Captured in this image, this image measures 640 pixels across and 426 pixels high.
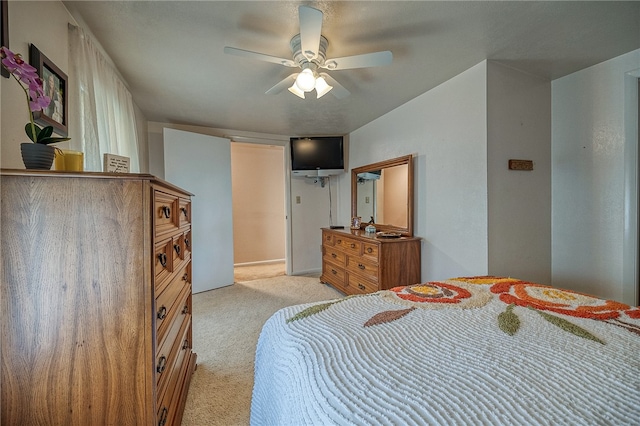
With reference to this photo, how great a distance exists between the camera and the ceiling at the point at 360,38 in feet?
4.64

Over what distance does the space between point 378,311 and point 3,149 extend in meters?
1.52

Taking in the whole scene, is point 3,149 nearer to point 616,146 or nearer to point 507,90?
point 507,90

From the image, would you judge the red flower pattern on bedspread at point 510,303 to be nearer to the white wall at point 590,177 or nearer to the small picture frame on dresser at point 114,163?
the small picture frame on dresser at point 114,163

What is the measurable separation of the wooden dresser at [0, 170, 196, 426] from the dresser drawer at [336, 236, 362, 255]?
2.21 meters

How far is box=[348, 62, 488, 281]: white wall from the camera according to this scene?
202cm

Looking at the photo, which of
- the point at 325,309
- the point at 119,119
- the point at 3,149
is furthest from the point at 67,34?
the point at 325,309

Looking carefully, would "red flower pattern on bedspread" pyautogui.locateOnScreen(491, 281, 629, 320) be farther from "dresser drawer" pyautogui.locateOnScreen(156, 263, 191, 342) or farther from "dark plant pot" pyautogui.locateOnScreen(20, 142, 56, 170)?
"dark plant pot" pyautogui.locateOnScreen(20, 142, 56, 170)

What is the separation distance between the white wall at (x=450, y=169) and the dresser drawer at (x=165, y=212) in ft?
7.07

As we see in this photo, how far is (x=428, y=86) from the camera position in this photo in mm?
2355

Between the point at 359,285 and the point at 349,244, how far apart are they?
49 cm

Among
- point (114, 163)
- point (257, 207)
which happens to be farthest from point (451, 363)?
point (257, 207)

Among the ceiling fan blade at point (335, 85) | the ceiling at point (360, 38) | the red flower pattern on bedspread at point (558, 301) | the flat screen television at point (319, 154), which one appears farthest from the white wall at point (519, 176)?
the flat screen television at point (319, 154)

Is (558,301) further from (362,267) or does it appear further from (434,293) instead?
(362,267)

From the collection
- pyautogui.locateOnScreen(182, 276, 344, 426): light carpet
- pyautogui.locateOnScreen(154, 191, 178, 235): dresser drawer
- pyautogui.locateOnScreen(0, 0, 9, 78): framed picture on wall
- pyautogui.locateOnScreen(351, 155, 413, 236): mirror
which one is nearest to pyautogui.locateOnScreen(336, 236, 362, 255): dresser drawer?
pyautogui.locateOnScreen(351, 155, 413, 236): mirror
